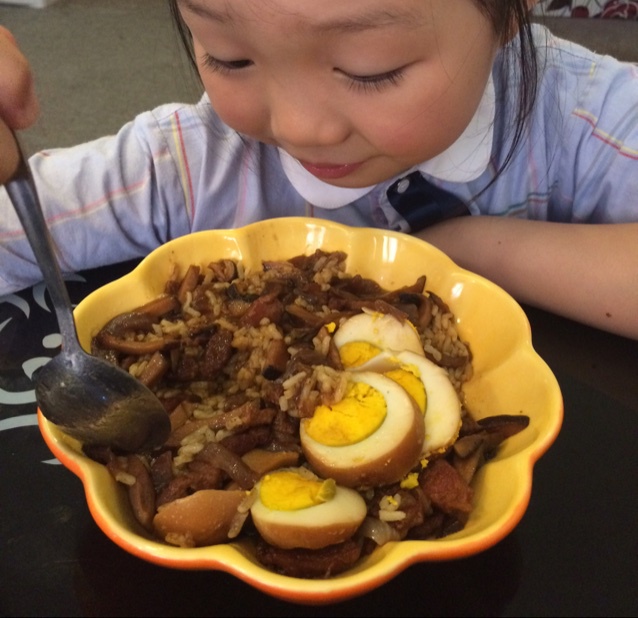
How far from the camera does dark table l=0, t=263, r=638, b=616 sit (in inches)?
28.3

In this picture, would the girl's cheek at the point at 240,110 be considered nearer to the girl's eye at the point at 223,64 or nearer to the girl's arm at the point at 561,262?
the girl's eye at the point at 223,64

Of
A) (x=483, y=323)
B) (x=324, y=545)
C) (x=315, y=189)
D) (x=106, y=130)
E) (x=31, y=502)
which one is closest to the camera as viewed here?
(x=324, y=545)

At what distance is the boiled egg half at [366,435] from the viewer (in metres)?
0.75

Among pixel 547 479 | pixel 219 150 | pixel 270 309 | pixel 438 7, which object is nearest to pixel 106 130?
pixel 219 150

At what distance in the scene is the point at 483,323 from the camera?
3.27 ft

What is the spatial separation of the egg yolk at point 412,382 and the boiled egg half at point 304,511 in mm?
165

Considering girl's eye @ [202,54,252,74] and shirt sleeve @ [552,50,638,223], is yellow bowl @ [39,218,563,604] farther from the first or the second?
shirt sleeve @ [552,50,638,223]

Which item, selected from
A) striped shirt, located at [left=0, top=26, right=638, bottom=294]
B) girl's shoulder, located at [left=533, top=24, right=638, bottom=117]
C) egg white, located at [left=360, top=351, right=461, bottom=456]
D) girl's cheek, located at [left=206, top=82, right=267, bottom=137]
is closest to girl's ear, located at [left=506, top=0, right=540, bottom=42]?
striped shirt, located at [left=0, top=26, right=638, bottom=294]

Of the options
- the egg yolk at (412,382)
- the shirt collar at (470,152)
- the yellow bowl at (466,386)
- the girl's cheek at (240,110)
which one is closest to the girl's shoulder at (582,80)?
the shirt collar at (470,152)

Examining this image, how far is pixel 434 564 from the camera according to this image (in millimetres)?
750

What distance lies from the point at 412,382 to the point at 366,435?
122 millimetres

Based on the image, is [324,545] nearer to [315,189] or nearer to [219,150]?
[315,189]

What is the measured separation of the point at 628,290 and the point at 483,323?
274 millimetres

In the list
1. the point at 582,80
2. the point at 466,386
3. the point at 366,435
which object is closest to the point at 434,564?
the point at 366,435
